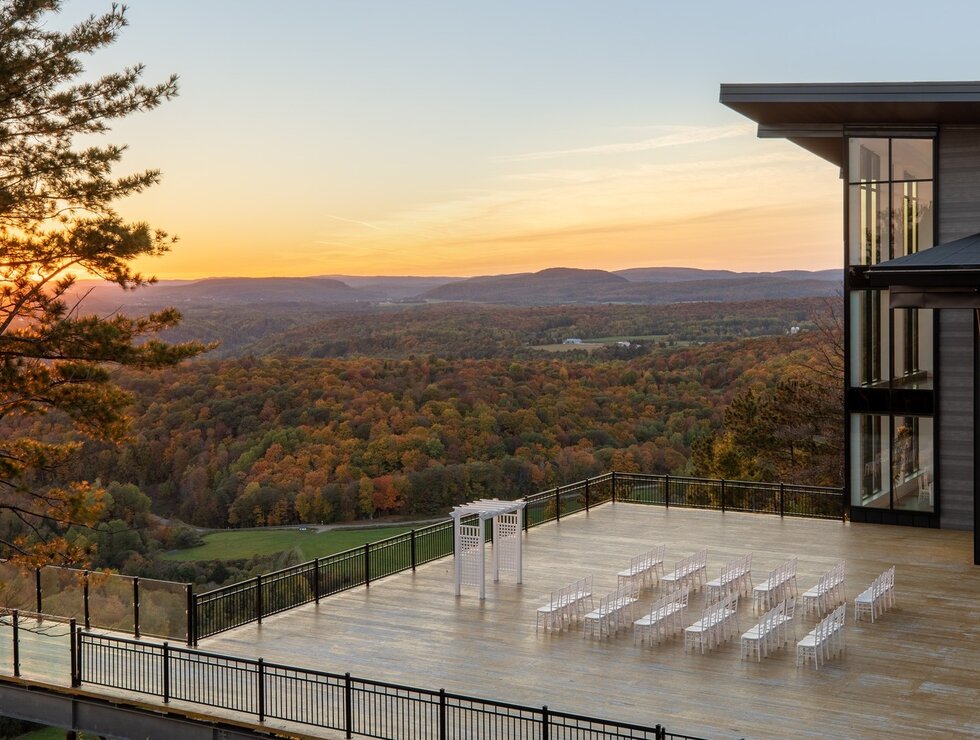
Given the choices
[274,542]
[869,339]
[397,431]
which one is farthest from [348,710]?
[397,431]

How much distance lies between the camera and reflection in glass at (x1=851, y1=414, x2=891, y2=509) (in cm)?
2625

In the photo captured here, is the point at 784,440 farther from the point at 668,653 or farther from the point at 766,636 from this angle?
the point at 668,653

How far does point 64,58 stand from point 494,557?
11.6 meters

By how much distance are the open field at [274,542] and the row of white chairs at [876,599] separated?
4363 centimetres

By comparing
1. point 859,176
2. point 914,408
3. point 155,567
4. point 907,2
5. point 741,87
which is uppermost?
point 907,2

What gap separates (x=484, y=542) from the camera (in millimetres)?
20328

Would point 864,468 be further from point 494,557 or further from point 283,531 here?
point 283,531

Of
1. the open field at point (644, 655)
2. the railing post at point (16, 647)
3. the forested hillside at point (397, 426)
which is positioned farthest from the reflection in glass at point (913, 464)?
the forested hillside at point (397, 426)

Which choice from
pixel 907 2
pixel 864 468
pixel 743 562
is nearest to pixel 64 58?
pixel 743 562

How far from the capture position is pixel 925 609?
63.0 feet

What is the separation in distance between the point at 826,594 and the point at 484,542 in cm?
593

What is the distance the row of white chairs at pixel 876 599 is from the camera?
60.6 ft

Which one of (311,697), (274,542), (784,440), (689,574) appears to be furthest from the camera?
(274,542)

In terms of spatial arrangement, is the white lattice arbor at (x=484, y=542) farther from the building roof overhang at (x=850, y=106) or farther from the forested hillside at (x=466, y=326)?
the forested hillside at (x=466, y=326)
